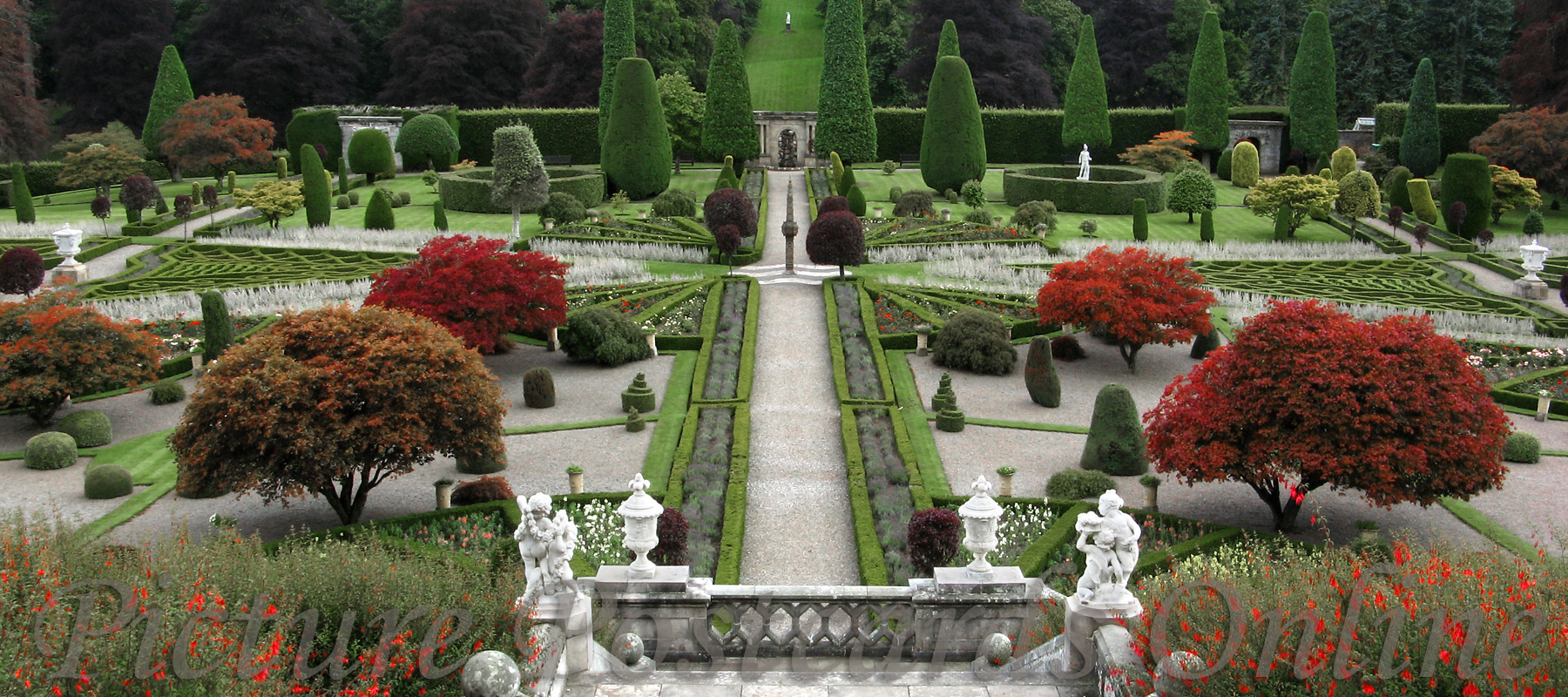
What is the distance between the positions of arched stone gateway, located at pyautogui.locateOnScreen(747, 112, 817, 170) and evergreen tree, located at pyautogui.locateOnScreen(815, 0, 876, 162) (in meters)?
4.73

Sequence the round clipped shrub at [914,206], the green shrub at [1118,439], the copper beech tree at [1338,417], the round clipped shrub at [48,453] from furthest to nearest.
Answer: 1. the round clipped shrub at [914,206]
2. the round clipped shrub at [48,453]
3. the green shrub at [1118,439]
4. the copper beech tree at [1338,417]

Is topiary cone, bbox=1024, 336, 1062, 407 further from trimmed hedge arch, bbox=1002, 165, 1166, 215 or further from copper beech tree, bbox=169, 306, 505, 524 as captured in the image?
trimmed hedge arch, bbox=1002, 165, 1166, 215

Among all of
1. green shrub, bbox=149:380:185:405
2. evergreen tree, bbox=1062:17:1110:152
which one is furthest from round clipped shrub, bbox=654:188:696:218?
evergreen tree, bbox=1062:17:1110:152

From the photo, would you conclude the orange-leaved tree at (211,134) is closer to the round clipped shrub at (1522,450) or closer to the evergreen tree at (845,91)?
the evergreen tree at (845,91)

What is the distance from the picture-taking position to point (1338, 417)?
16219 mm

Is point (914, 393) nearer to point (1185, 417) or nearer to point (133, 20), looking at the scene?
point (1185, 417)

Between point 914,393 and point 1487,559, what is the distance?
13289mm

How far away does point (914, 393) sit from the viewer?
24453 millimetres

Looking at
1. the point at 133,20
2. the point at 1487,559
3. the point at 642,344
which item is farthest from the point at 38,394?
the point at 133,20

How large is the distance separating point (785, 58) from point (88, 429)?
248 feet

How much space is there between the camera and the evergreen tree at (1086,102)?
59.7 metres

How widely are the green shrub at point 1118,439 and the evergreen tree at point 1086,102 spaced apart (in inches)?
1706

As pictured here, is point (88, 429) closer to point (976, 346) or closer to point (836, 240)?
point (976, 346)

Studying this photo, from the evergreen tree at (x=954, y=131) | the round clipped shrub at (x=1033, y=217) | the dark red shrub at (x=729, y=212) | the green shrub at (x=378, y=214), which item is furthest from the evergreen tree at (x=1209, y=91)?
the green shrub at (x=378, y=214)
